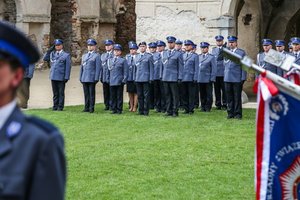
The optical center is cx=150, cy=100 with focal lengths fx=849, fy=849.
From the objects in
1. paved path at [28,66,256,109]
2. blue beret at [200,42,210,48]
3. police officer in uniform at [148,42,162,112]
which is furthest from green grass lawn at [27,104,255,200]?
paved path at [28,66,256,109]

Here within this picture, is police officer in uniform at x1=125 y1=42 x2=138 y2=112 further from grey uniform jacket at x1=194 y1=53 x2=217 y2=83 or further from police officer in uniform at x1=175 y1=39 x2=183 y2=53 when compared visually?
grey uniform jacket at x1=194 y1=53 x2=217 y2=83

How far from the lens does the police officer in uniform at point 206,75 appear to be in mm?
17000

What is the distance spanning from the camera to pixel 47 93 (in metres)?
20.8

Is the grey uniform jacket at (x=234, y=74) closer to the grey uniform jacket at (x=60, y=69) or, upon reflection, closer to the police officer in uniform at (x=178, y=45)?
the police officer in uniform at (x=178, y=45)

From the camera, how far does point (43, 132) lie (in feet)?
9.48

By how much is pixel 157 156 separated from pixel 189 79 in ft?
19.4

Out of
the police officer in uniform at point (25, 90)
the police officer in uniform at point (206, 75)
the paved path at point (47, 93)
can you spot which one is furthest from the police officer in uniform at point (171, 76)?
the police officer in uniform at point (25, 90)

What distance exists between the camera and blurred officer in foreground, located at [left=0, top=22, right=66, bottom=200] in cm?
280

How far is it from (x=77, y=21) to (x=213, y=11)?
34.9ft

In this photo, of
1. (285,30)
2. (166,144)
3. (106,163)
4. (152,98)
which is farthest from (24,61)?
(285,30)

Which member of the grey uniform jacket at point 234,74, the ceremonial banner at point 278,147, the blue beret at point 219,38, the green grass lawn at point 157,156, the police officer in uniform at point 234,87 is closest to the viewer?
the ceremonial banner at point 278,147

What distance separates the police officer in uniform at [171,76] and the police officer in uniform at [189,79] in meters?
0.28

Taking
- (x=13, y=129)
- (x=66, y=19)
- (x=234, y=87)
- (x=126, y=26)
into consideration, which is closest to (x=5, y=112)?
(x=13, y=129)

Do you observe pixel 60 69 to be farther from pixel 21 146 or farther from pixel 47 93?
pixel 21 146
